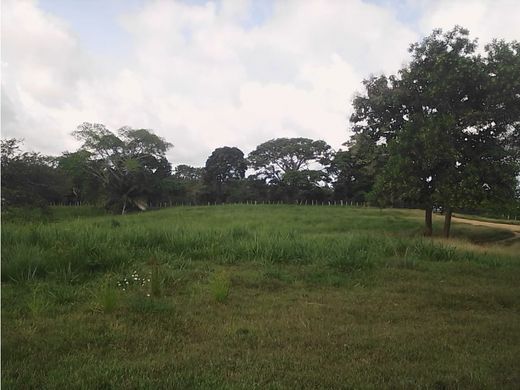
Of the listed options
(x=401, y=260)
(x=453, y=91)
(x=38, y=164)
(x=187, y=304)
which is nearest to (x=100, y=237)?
(x=187, y=304)

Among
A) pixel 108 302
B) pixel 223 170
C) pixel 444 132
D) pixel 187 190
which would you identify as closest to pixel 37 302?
pixel 108 302

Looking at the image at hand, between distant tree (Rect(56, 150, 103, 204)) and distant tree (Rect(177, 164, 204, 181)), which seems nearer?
distant tree (Rect(56, 150, 103, 204))

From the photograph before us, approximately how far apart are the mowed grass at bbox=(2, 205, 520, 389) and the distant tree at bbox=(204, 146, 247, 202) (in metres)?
49.5

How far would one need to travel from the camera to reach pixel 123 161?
50.8 meters

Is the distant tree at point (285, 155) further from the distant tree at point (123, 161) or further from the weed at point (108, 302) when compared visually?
the weed at point (108, 302)

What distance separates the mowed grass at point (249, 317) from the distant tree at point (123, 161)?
38.7 metres

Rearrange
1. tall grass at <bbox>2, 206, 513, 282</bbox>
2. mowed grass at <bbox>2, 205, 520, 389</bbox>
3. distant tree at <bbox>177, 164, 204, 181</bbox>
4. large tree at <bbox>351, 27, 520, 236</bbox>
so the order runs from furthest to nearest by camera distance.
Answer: distant tree at <bbox>177, 164, 204, 181</bbox>
large tree at <bbox>351, 27, 520, 236</bbox>
tall grass at <bbox>2, 206, 513, 282</bbox>
mowed grass at <bbox>2, 205, 520, 389</bbox>

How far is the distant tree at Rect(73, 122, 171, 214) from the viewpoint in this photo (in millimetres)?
49594

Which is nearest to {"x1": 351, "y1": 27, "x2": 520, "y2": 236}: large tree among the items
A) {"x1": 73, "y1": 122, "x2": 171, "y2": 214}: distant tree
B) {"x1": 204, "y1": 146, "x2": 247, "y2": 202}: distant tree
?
{"x1": 73, "y1": 122, "x2": 171, "y2": 214}: distant tree

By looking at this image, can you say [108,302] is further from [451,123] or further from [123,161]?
[123,161]

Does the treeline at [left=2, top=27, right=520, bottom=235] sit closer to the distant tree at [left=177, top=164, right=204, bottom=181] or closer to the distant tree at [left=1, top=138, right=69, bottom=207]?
the distant tree at [left=1, top=138, right=69, bottom=207]

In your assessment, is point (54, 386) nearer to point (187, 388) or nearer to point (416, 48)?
point (187, 388)

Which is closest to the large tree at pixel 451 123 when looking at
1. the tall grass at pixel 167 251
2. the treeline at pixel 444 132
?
the treeline at pixel 444 132

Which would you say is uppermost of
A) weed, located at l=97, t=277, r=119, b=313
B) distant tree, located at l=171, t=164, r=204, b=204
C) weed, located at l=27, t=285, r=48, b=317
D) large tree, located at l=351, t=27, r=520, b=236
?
large tree, located at l=351, t=27, r=520, b=236
